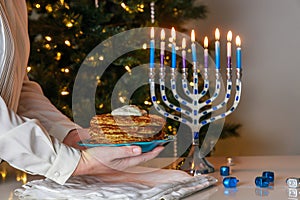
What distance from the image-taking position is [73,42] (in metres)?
2.28

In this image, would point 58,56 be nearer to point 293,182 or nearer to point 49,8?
point 49,8

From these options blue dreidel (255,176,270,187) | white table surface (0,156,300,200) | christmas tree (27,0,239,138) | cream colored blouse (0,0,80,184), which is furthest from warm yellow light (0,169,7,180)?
christmas tree (27,0,239,138)

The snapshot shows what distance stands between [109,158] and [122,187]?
0.07m

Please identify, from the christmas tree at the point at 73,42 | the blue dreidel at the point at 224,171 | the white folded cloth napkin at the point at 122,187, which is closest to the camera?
the white folded cloth napkin at the point at 122,187

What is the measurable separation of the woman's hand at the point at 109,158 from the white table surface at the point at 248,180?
13cm

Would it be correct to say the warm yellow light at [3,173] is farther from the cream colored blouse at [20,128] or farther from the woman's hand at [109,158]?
the woman's hand at [109,158]

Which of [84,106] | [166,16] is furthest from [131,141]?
[166,16]

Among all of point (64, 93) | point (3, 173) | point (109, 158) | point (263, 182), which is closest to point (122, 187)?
point (109, 158)

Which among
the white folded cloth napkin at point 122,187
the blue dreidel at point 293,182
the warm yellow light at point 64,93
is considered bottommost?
the blue dreidel at point 293,182

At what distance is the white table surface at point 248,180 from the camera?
106 cm

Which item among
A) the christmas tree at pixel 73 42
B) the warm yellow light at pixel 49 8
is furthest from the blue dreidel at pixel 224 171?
the warm yellow light at pixel 49 8

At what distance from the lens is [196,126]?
134cm

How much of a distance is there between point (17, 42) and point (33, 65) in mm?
1018

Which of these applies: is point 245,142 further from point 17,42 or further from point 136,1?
point 17,42
